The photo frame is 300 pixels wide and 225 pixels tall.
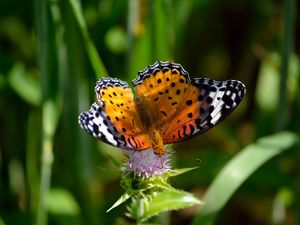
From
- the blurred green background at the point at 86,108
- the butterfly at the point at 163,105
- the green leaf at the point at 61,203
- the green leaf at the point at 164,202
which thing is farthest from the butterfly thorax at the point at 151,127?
the green leaf at the point at 61,203

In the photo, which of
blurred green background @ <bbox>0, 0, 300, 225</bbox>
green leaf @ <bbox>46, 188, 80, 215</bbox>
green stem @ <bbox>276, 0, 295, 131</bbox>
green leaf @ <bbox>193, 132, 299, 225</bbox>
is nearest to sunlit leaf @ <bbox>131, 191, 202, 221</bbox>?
green leaf @ <bbox>193, 132, 299, 225</bbox>

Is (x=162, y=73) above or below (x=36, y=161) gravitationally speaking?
above

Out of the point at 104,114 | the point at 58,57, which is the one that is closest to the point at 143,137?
the point at 104,114

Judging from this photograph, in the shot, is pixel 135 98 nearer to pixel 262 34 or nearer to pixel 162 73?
pixel 162 73

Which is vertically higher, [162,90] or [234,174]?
[162,90]

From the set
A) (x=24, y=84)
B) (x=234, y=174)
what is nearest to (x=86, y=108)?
(x=24, y=84)

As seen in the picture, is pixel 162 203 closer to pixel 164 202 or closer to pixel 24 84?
pixel 164 202
